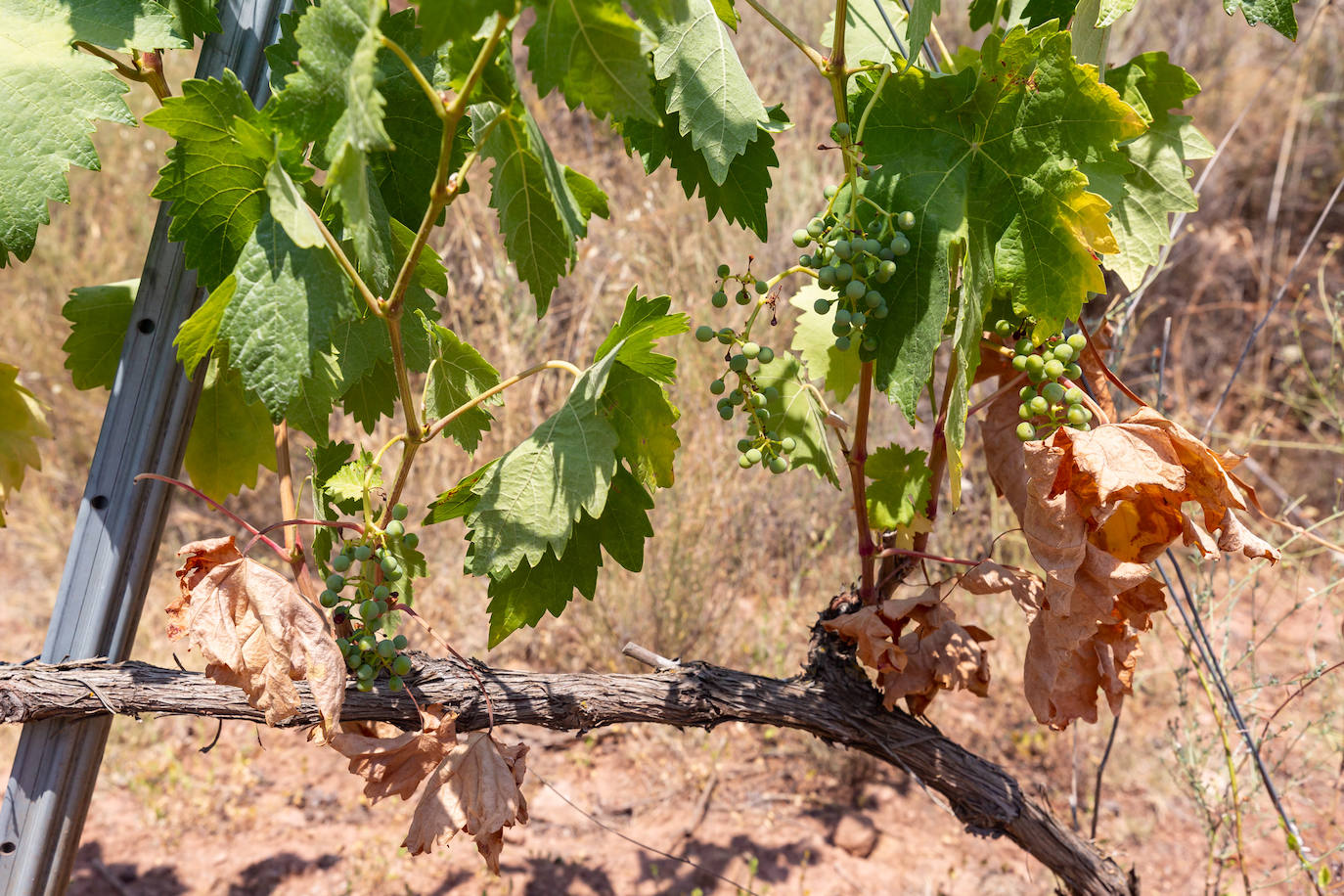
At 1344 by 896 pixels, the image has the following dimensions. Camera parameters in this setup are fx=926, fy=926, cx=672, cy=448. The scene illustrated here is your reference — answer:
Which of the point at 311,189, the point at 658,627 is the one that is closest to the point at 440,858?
the point at 658,627

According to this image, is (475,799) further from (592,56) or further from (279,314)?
(592,56)

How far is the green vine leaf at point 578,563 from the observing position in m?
0.85

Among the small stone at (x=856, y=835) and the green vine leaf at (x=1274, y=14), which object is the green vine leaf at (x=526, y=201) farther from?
the small stone at (x=856, y=835)

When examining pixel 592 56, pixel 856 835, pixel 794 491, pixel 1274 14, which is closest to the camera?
pixel 592 56

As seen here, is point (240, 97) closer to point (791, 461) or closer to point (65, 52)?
point (65, 52)

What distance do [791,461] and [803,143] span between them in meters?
3.01

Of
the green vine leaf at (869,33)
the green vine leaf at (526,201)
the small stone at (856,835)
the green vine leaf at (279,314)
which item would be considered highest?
the green vine leaf at (869,33)

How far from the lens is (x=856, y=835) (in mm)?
2307

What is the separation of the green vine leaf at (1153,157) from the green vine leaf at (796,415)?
33 centimetres

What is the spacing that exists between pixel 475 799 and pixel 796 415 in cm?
51

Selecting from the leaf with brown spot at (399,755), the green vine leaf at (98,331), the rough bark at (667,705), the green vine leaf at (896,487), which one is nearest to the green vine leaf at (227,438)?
the green vine leaf at (98,331)

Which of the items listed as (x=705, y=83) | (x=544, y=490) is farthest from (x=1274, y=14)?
(x=544, y=490)

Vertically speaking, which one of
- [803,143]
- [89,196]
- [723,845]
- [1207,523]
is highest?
[803,143]

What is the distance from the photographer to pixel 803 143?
12.2 ft
